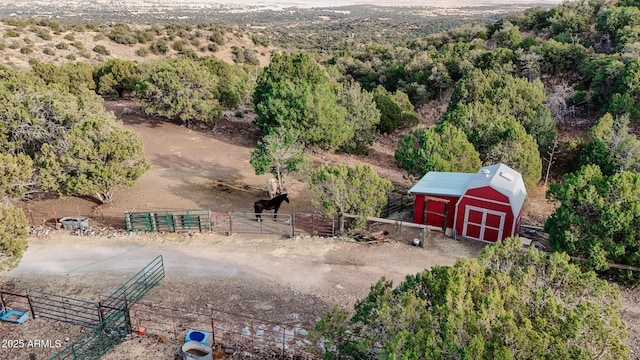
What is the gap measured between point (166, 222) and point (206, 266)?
4.98m

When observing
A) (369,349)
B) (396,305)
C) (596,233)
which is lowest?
(596,233)

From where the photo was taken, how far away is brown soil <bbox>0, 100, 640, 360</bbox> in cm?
1488

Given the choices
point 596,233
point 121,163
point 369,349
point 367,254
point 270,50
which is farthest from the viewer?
point 270,50

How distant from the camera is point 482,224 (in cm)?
2083

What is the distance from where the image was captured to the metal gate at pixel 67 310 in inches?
587

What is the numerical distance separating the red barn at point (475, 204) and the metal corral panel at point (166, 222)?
10.8 metres

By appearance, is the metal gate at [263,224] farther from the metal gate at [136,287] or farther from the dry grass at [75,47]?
the dry grass at [75,47]

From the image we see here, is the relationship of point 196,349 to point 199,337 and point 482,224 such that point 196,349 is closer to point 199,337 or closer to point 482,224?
point 199,337

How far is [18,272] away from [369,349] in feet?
51.4

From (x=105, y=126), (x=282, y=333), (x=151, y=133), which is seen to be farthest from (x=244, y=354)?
(x=151, y=133)

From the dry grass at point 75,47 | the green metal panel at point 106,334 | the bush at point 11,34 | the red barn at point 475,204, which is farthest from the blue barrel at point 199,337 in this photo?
the bush at point 11,34

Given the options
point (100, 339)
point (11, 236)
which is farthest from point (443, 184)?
point (11, 236)

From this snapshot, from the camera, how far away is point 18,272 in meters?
18.2

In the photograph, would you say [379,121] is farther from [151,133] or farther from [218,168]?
[151,133]
